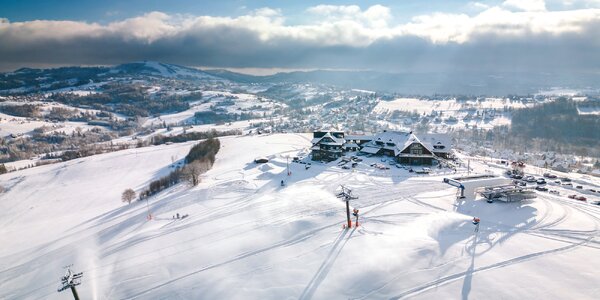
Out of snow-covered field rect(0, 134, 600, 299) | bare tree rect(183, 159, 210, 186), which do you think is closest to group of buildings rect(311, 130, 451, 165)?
snow-covered field rect(0, 134, 600, 299)

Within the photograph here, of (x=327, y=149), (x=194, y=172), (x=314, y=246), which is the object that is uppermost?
(x=327, y=149)

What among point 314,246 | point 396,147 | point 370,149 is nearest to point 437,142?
point 396,147

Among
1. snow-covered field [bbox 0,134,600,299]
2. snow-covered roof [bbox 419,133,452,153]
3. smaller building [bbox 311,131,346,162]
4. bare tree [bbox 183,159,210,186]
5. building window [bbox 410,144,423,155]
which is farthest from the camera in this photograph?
smaller building [bbox 311,131,346,162]

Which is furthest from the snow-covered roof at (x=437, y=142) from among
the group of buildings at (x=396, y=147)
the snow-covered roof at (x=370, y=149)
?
the snow-covered roof at (x=370, y=149)

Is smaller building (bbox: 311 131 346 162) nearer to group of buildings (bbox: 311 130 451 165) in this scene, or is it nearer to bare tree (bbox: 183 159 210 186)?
group of buildings (bbox: 311 130 451 165)

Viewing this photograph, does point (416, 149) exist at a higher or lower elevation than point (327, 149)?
higher

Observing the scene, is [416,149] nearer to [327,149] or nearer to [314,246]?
[327,149]
